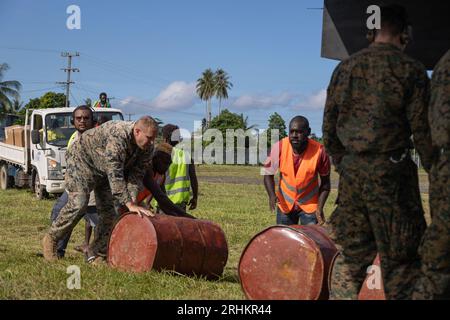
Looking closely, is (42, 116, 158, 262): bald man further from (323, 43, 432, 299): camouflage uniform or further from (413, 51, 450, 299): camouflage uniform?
(413, 51, 450, 299): camouflage uniform

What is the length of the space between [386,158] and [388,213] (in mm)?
318

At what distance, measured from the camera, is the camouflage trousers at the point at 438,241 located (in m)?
3.91

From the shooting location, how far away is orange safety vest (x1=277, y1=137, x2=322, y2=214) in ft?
24.7

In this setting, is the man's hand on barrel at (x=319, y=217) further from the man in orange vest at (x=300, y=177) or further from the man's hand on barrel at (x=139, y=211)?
the man's hand on barrel at (x=139, y=211)

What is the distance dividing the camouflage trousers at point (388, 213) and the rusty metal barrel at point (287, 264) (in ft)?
2.98

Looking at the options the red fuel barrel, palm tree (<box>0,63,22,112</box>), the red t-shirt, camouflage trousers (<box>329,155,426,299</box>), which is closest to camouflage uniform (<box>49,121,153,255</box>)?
the red t-shirt

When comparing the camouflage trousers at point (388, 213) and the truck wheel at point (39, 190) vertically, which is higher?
the camouflage trousers at point (388, 213)

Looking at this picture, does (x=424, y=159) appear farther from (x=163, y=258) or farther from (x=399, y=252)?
(x=163, y=258)

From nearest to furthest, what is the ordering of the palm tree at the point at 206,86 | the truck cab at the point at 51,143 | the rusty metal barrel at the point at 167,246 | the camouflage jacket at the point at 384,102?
the camouflage jacket at the point at 384,102 → the rusty metal barrel at the point at 167,246 → the truck cab at the point at 51,143 → the palm tree at the point at 206,86

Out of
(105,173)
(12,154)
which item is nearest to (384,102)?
(105,173)

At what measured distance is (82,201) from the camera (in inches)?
298

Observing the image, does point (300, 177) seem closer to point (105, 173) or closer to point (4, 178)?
point (105, 173)

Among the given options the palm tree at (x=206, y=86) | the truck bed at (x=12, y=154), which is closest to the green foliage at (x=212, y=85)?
the palm tree at (x=206, y=86)

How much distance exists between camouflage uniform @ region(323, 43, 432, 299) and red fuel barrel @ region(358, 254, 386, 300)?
0.86 ft
